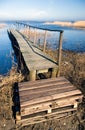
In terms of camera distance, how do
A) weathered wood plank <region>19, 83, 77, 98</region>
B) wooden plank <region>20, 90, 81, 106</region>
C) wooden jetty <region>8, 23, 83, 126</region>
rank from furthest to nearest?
weathered wood plank <region>19, 83, 77, 98</region>, wooden jetty <region>8, 23, 83, 126</region>, wooden plank <region>20, 90, 81, 106</region>

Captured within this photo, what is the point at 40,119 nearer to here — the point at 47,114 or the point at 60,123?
the point at 47,114

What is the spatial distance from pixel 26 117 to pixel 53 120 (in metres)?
0.65

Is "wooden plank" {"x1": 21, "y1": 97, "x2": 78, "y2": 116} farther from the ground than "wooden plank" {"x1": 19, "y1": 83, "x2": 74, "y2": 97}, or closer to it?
closer to it

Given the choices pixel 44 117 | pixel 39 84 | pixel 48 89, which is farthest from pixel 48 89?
pixel 44 117

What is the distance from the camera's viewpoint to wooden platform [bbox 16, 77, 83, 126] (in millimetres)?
4223

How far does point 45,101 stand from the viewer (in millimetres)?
4293

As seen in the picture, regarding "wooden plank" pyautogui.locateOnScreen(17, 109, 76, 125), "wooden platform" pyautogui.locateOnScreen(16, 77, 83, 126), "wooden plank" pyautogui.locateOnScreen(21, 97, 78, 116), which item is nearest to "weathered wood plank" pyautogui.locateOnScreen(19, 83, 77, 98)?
"wooden platform" pyautogui.locateOnScreen(16, 77, 83, 126)

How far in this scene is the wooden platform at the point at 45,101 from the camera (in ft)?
13.9

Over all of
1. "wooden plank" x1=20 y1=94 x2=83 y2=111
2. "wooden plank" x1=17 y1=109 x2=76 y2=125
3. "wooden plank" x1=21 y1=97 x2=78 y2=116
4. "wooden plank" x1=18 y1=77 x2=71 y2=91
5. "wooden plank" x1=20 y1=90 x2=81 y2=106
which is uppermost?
"wooden plank" x1=18 y1=77 x2=71 y2=91

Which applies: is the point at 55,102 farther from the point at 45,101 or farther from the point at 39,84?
the point at 39,84

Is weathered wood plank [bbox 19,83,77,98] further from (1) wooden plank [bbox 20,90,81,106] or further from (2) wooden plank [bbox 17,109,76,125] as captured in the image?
(2) wooden plank [bbox 17,109,76,125]

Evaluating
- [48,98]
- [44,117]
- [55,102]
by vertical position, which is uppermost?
[48,98]

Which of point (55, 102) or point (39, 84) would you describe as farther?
point (39, 84)

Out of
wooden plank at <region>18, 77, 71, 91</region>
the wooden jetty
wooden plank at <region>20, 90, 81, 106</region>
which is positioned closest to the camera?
wooden plank at <region>20, 90, 81, 106</region>
